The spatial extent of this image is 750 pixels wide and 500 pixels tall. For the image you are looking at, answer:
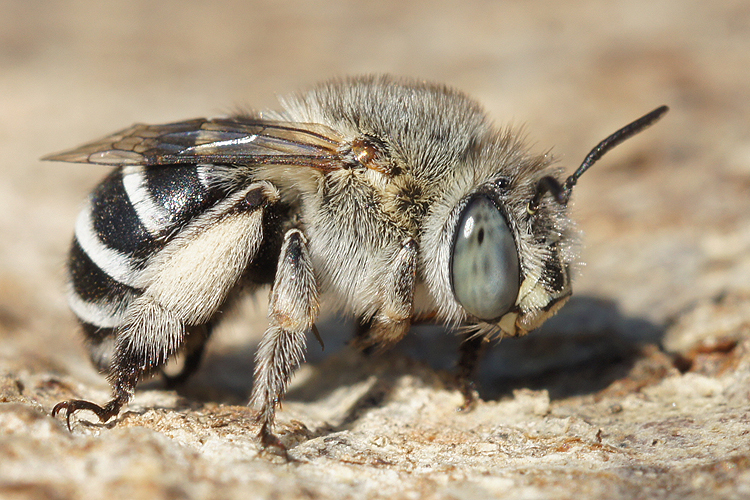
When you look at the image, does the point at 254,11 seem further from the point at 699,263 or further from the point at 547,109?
the point at 699,263

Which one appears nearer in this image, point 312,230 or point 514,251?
point 514,251

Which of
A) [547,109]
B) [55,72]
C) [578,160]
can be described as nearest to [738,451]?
[578,160]

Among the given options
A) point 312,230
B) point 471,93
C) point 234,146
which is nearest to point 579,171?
point 312,230

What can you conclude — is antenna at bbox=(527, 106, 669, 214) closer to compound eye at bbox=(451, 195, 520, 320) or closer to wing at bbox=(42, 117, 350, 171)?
compound eye at bbox=(451, 195, 520, 320)

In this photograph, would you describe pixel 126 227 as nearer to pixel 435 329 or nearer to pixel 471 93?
pixel 435 329

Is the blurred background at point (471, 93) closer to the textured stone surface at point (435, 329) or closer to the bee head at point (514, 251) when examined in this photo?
the textured stone surface at point (435, 329)

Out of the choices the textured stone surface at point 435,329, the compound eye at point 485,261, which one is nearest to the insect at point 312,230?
the compound eye at point 485,261
